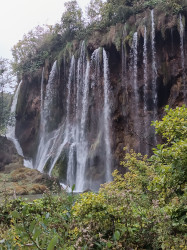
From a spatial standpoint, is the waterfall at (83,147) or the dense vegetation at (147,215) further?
the waterfall at (83,147)

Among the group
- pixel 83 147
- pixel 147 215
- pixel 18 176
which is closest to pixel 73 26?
pixel 83 147

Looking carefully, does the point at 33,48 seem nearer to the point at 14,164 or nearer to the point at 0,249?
the point at 14,164

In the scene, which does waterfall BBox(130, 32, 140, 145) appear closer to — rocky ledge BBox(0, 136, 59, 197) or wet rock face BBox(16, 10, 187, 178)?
wet rock face BBox(16, 10, 187, 178)

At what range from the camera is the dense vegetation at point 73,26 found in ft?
67.0

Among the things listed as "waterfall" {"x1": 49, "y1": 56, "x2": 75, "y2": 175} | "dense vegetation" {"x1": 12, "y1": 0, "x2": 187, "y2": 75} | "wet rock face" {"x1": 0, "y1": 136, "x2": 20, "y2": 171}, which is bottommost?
"wet rock face" {"x1": 0, "y1": 136, "x2": 20, "y2": 171}

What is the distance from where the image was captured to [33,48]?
31891 millimetres

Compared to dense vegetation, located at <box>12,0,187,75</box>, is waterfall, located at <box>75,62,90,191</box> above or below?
below

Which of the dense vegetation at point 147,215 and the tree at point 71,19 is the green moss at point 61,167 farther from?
the dense vegetation at point 147,215

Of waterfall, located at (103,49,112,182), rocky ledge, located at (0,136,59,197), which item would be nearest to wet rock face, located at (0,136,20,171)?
rocky ledge, located at (0,136,59,197)

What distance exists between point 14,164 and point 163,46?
15.2m

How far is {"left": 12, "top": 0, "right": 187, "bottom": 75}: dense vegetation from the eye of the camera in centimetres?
2043

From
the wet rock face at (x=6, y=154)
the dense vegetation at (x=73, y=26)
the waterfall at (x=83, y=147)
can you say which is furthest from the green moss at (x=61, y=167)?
the dense vegetation at (x=73, y=26)

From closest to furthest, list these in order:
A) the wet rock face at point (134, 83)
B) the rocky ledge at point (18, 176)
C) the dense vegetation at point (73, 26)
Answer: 1. the rocky ledge at point (18, 176)
2. the wet rock face at point (134, 83)
3. the dense vegetation at point (73, 26)

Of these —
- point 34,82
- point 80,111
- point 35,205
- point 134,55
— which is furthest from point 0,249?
point 34,82
